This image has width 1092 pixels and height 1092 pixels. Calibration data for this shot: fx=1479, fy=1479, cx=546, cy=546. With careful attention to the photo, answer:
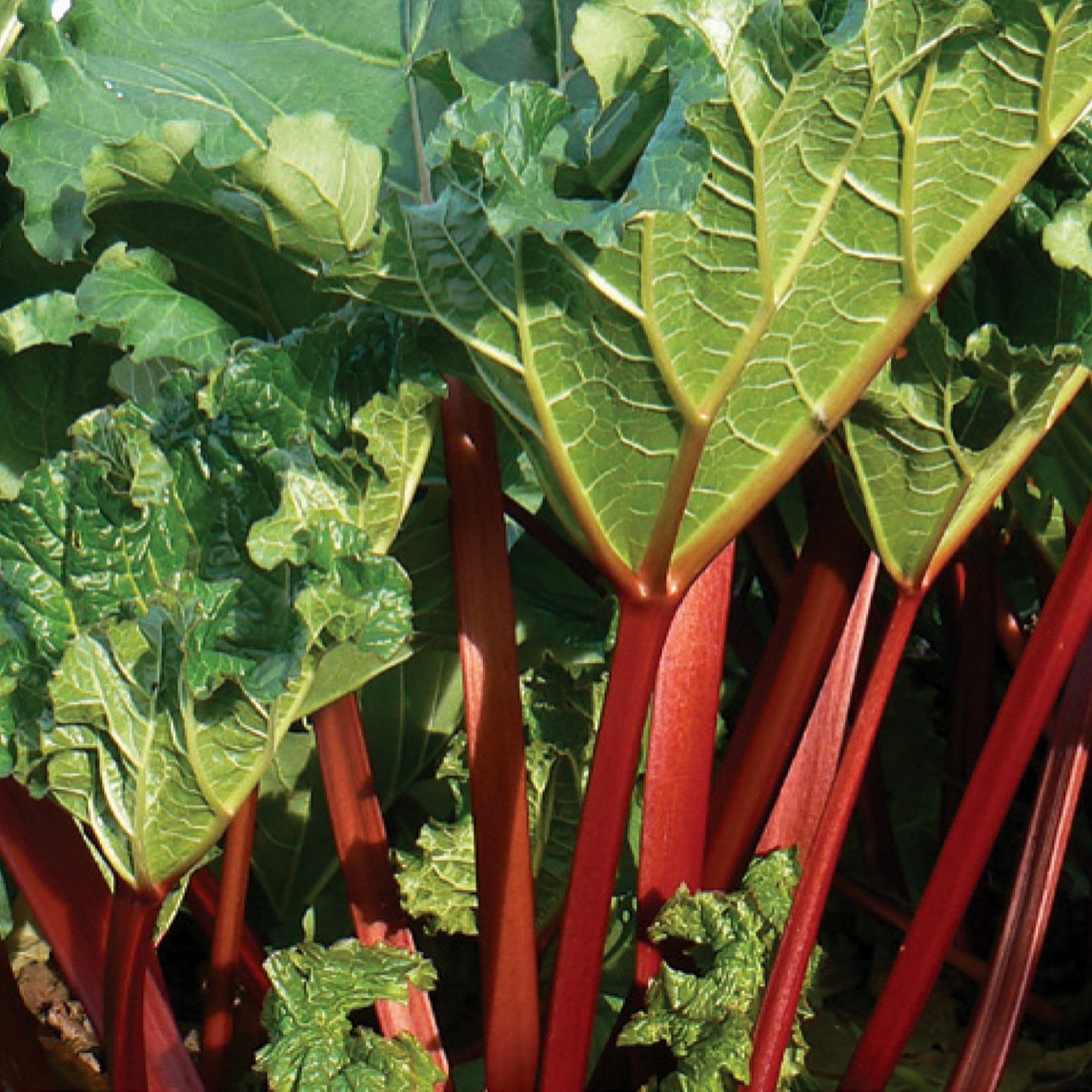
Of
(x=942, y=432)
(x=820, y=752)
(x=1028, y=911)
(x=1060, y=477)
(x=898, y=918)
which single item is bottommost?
(x=898, y=918)

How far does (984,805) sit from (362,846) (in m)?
0.47

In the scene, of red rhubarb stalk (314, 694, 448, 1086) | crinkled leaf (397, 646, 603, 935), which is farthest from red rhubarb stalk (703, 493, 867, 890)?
red rhubarb stalk (314, 694, 448, 1086)

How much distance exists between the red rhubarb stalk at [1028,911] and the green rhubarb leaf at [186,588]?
1.85 ft

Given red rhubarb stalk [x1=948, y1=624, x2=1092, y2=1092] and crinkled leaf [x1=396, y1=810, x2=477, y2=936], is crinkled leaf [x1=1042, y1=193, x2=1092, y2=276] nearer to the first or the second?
red rhubarb stalk [x1=948, y1=624, x2=1092, y2=1092]

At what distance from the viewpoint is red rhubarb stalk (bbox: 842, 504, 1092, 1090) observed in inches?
41.7

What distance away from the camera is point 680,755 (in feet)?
3.59

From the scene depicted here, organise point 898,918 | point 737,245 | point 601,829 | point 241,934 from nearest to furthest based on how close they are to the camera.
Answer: point 737,245, point 601,829, point 241,934, point 898,918

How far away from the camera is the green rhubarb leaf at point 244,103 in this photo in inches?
35.4

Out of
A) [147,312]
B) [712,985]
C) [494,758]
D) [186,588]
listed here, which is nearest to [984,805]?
[712,985]

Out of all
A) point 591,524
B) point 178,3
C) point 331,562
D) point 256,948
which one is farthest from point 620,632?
point 178,3

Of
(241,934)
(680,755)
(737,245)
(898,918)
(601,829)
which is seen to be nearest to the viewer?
(737,245)

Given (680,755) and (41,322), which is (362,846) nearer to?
(680,755)

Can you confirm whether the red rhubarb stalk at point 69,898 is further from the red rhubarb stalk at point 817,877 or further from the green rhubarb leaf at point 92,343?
the red rhubarb stalk at point 817,877

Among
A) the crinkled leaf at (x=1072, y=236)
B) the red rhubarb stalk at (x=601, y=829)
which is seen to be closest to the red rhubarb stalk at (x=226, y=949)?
the red rhubarb stalk at (x=601, y=829)
